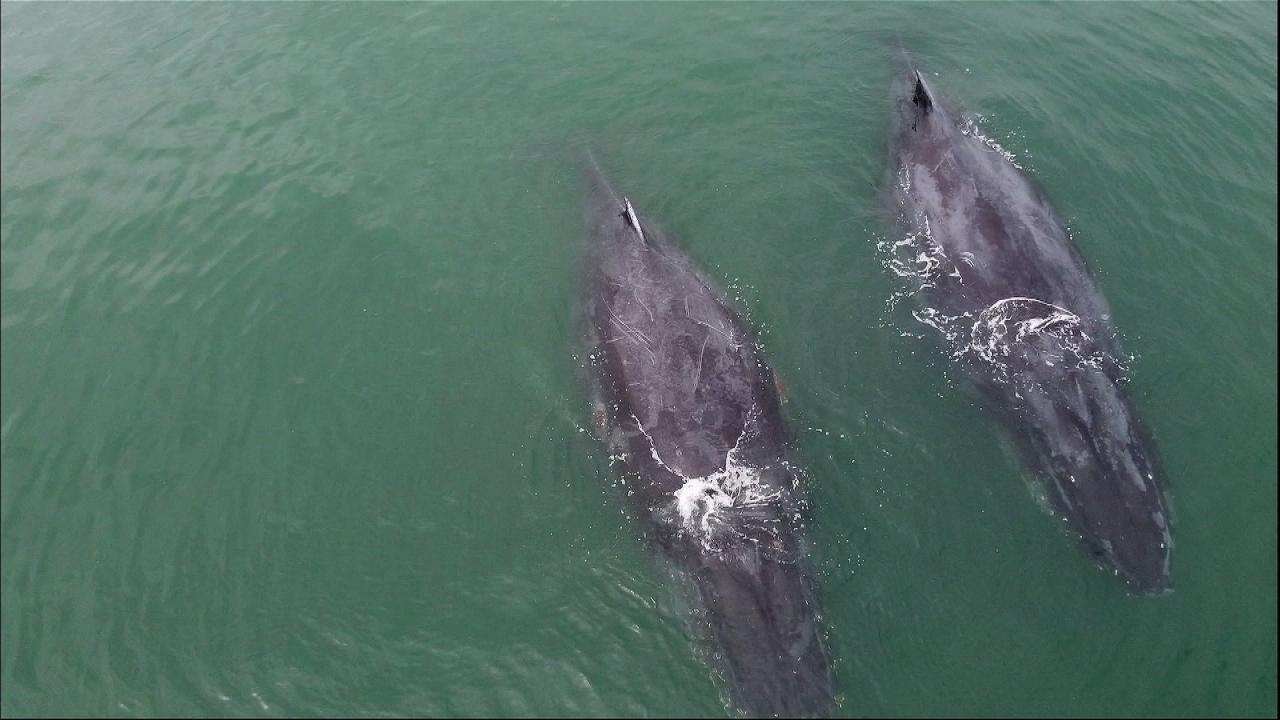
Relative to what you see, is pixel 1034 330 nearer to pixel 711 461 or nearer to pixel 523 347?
pixel 711 461

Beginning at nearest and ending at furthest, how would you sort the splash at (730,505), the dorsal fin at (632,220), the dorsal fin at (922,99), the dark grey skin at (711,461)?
the dark grey skin at (711,461) < the splash at (730,505) < the dorsal fin at (632,220) < the dorsal fin at (922,99)

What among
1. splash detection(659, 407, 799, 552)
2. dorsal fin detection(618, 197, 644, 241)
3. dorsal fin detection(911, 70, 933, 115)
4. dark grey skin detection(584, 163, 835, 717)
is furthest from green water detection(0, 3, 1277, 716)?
dorsal fin detection(618, 197, 644, 241)

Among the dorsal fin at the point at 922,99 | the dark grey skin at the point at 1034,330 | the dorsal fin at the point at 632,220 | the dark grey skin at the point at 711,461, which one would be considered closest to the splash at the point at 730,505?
the dark grey skin at the point at 711,461

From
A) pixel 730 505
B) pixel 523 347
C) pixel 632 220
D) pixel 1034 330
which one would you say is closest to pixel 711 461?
pixel 730 505

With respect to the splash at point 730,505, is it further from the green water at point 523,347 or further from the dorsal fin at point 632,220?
the dorsal fin at point 632,220

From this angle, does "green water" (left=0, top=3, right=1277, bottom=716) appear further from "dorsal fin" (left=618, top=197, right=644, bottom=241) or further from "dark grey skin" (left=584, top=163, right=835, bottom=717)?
"dorsal fin" (left=618, top=197, right=644, bottom=241)

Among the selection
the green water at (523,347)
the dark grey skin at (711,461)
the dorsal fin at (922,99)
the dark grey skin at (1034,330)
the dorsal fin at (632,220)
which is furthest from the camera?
the dorsal fin at (922,99)

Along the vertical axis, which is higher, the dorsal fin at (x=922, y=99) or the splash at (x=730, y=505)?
the dorsal fin at (x=922, y=99)
